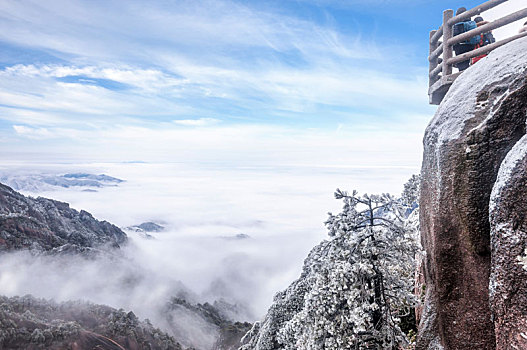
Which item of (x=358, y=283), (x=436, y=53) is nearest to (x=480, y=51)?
(x=436, y=53)

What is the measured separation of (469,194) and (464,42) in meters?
9.36

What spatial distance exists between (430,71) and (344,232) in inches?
381

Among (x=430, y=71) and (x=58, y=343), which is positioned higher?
(x=430, y=71)

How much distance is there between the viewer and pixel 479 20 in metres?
13.1

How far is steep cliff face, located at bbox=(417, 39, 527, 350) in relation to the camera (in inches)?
246

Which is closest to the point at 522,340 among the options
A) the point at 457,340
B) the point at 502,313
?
the point at 502,313

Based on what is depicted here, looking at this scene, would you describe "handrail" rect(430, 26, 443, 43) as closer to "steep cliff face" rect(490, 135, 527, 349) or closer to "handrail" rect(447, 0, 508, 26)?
"handrail" rect(447, 0, 508, 26)

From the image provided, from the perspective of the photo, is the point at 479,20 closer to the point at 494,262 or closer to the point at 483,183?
the point at 483,183

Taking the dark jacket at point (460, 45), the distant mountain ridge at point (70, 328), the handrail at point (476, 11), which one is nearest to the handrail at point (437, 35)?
the dark jacket at point (460, 45)

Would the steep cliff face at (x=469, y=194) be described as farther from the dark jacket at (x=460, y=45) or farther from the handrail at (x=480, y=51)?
the dark jacket at (x=460, y=45)

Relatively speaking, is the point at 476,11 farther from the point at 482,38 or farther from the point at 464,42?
the point at 464,42

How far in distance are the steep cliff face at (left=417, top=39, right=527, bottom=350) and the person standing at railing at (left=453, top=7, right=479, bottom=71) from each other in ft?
21.6

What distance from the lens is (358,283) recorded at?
1019cm

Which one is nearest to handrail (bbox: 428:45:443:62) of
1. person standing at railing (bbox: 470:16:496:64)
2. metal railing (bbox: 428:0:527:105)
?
metal railing (bbox: 428:0:527:105)
